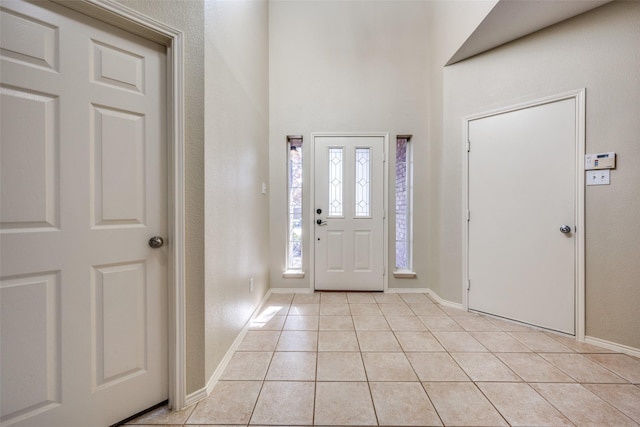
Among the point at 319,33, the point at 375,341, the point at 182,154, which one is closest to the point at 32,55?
the point at 182,154

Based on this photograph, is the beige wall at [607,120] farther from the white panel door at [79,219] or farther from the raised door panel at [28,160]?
the raised door panel at [28,160]

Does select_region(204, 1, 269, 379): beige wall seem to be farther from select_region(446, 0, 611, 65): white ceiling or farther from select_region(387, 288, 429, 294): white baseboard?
select_region(446, 0, 611, 65): white ceiling

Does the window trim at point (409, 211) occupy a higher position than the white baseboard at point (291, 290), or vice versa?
the window trim at point (409, 211)

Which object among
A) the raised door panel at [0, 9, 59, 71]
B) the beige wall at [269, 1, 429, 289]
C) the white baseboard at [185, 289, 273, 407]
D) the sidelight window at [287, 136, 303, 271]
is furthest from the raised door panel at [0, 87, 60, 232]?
the sidelight window at [287, 136, 303, 271]

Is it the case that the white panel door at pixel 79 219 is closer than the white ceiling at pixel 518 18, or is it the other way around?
the white panel door at pixel 79 219

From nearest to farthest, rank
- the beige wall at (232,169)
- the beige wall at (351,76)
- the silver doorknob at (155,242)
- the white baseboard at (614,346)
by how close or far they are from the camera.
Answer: the silver doorknob at (155,242), the beige wall at (232,169), the white baseboard at (614,346), the beige wall at (351,76)

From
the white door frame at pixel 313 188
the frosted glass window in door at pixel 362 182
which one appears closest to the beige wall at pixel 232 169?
the white door frame at pixel 313 188

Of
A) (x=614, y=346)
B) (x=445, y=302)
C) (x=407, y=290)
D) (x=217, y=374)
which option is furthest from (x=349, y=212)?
(x=614, y=346)

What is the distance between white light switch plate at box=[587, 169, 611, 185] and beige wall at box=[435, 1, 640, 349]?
4cm

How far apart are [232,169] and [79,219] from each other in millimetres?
914

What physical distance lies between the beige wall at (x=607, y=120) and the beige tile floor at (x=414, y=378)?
14.5 inches

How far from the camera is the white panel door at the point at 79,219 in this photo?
100 centimetres

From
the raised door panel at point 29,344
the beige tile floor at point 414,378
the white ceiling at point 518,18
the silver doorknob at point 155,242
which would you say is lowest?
the beige tile floor at point 414,378

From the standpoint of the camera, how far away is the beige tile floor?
4.24 ft
